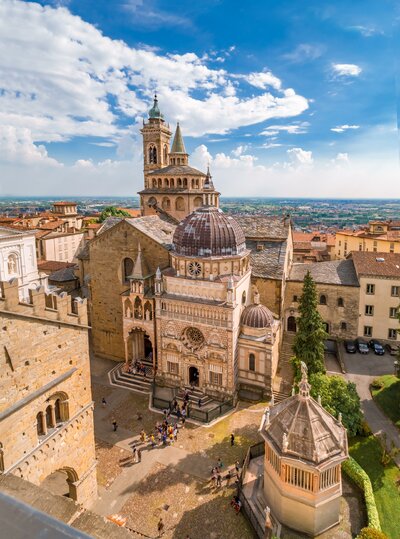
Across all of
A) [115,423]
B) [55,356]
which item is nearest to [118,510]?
[115,423]

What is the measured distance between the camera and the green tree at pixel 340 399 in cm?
2533

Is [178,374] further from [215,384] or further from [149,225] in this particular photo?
[149,225]

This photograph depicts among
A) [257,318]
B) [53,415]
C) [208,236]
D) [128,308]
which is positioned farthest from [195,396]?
[53,415]

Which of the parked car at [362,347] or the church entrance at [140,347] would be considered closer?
the church entrance at [140,347]

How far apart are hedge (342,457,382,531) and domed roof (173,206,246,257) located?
59.9 feet

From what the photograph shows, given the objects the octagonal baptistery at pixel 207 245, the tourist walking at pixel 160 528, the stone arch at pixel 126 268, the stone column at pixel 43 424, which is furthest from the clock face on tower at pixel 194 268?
the tourist walking at pixel 160 528

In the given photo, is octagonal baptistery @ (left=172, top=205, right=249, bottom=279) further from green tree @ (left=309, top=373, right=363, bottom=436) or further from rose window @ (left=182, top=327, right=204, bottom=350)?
green tree @ (left=309, top=373, right=363, bottom=436)

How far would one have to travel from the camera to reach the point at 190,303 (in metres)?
31.5

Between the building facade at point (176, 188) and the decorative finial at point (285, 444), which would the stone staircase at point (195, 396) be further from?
the building facade at point (176, 188)

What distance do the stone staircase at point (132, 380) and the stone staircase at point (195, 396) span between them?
3239 millimetres

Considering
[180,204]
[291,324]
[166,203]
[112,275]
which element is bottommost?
[291,324]

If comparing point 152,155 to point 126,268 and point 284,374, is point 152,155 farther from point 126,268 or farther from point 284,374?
point 284,374

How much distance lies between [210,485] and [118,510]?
5842 mm

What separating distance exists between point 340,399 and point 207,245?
16.1 meters
